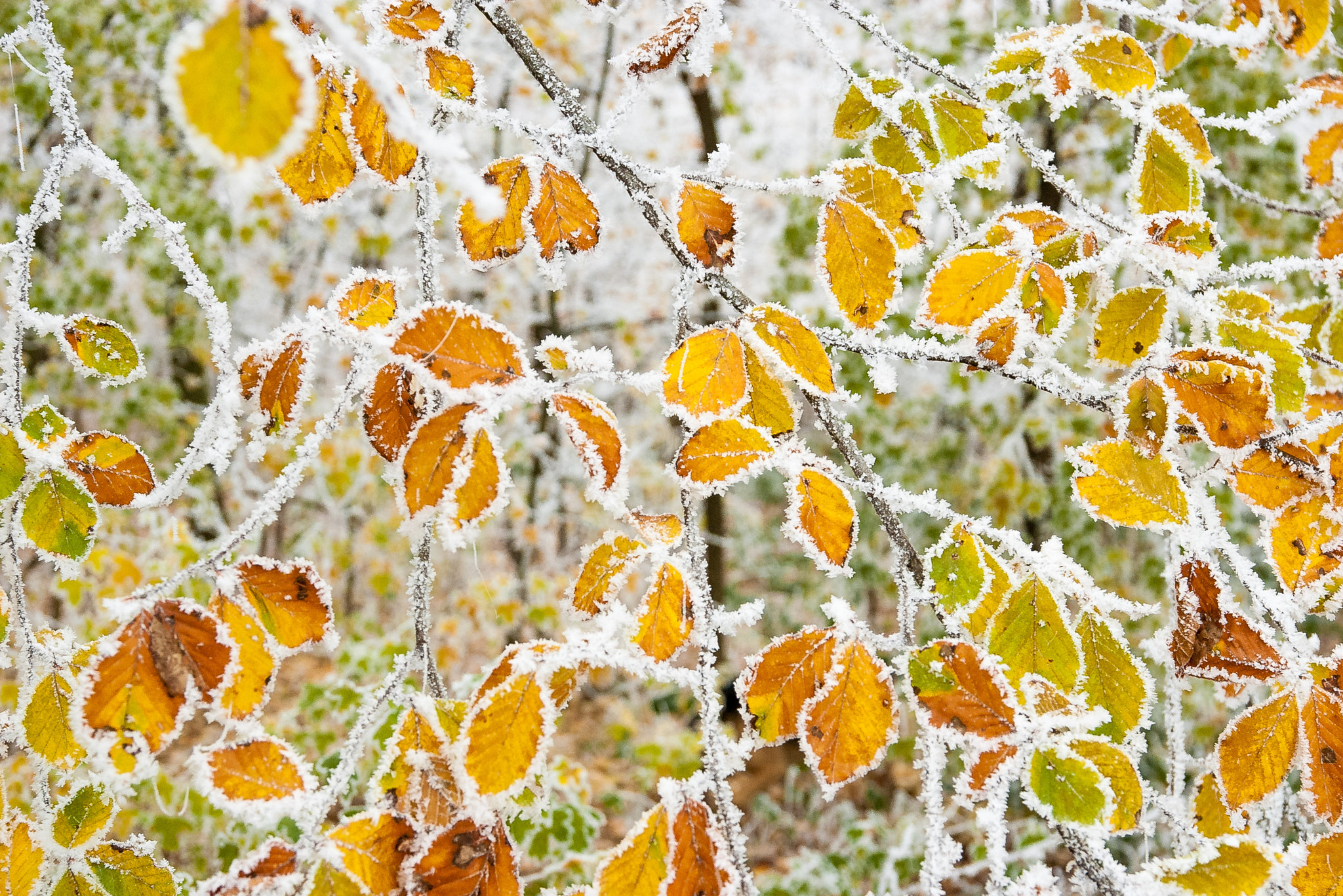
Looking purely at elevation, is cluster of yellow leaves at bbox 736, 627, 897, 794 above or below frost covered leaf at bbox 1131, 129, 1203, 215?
below

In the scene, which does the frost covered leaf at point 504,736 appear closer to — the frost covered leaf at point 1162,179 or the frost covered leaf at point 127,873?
the frost covered leaf at point 127,873

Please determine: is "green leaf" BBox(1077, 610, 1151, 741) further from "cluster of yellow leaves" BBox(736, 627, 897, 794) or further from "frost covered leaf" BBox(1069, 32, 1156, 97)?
"frost covered leaf" BBox(1069, 32, 1156, 97)

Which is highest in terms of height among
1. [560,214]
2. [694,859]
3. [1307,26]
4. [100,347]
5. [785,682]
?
[1307,26]

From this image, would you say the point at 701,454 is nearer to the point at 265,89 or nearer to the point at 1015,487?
the point at 265,89

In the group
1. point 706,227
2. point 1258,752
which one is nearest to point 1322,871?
point 1258,752

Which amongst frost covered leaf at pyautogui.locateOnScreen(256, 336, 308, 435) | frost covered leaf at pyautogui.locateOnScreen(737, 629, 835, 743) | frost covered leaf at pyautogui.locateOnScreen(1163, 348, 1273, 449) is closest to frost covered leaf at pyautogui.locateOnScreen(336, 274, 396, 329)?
frost covered leaf at pyautogui.locateOnScreen(256, 336, 308, 435)

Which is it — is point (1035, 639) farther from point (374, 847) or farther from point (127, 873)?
point (127, 873)
